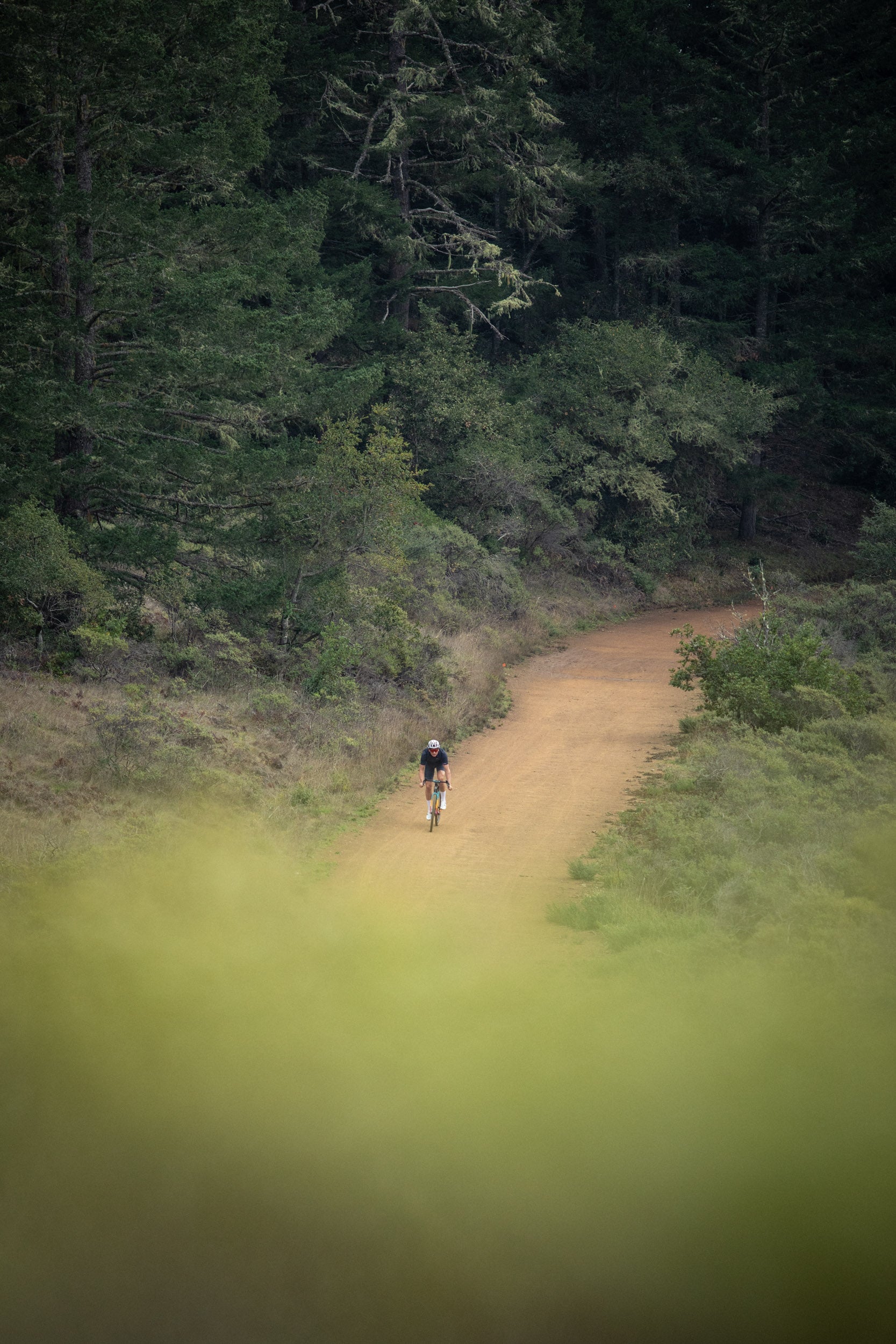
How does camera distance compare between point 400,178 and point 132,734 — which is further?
point 400,178

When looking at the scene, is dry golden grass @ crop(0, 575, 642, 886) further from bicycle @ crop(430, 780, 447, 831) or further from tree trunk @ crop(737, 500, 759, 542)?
tree trunk @ crop(737, 500, 759, 542)

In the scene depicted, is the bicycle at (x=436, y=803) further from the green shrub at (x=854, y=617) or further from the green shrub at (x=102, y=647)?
the green shrub at (x=854, y=617)

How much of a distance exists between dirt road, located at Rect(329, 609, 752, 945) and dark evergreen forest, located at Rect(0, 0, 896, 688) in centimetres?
313

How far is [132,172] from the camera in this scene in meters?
17.8

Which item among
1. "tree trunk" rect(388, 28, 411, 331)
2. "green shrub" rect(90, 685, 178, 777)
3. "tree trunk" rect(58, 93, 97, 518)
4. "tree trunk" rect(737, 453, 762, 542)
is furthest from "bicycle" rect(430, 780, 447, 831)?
"tree trunk" rect(737, 453, 762, 542)

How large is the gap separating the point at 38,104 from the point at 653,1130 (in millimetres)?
16933

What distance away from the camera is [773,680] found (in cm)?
1514

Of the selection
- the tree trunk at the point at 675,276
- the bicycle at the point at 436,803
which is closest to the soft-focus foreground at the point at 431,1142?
the bicycle at the point at 436,803

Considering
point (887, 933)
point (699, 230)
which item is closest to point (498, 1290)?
point (887, 933)

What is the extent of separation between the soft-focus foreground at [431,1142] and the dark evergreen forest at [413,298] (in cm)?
864

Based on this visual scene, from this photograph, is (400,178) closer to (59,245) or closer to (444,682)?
(59,245)

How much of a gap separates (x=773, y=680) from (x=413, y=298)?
21796 mm

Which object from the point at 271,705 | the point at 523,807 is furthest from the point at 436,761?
the point at 271,705

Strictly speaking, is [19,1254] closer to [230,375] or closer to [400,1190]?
[400,1190]
